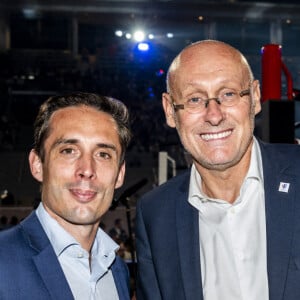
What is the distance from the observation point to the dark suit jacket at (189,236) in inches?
69.7

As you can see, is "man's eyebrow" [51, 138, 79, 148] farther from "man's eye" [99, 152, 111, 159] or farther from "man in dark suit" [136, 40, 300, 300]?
"man in dark suit" [136, 40, 300, 300]

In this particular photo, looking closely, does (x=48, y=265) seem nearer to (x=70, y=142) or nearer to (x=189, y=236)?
(x=70, y=142)

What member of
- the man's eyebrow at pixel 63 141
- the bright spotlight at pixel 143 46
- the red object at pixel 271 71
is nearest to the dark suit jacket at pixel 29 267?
the man's eyebrow at pixel 63 141

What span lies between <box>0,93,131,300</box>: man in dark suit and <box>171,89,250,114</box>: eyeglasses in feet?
0.90

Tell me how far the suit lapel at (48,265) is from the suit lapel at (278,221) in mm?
708

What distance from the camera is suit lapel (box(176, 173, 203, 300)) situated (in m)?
1.90

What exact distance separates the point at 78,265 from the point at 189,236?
1.61 ft

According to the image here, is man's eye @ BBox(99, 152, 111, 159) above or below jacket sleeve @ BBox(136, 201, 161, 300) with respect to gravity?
above

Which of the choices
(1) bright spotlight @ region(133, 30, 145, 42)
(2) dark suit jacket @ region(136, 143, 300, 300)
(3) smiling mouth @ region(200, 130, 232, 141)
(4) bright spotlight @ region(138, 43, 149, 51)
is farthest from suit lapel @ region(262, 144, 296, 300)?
(1) bright spotlight @ region(133, 30, 145, 42)

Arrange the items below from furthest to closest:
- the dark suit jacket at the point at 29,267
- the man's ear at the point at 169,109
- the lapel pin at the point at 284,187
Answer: the man's ear at the point at 169,109, the lapel pin at the point at 284,187, the dark suit jacket at the point at 29,267

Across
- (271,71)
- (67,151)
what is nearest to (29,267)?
(67,151)

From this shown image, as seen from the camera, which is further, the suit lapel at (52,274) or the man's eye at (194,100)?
the man's eye at (194,100)

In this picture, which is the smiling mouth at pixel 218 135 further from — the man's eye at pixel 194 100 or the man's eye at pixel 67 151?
the man's eye at pixel 67 151

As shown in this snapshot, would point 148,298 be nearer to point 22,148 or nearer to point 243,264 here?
point 243,264
